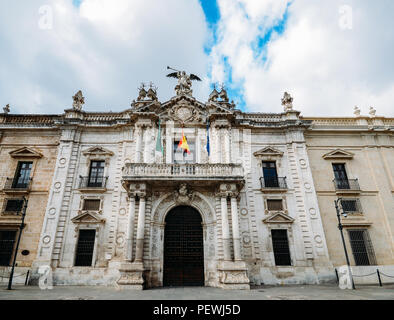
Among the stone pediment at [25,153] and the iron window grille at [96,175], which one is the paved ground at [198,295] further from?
the stone pediment at [25,153]

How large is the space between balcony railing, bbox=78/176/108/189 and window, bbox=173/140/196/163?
17.2 feet

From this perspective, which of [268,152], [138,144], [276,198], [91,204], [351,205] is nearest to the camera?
[91,204]

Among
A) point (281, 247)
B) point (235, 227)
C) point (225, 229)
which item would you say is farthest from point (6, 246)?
point (281, 247)

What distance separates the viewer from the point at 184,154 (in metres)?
17.2

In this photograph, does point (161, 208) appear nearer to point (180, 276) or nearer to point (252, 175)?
point (180, 276)

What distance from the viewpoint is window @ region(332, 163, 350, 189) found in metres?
17.2

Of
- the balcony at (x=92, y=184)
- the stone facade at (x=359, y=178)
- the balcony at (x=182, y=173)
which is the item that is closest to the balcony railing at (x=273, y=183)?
the stone facade at (x=359, y=178)

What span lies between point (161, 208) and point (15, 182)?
35.8 ft

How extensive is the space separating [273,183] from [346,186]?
219 inches

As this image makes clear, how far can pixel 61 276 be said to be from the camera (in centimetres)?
1381

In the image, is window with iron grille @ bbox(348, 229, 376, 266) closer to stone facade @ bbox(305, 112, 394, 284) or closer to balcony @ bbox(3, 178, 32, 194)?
stone facade @ bbox(305, 112, 394, 284)

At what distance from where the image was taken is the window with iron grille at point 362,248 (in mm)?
15180

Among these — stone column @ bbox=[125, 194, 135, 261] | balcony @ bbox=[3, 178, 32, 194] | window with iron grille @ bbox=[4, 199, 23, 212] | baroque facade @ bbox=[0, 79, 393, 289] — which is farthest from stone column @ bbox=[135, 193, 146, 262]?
window with iron grille @ bbox=[4, 199, 23, 212]

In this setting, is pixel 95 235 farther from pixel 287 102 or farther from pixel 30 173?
pixel 287 102
